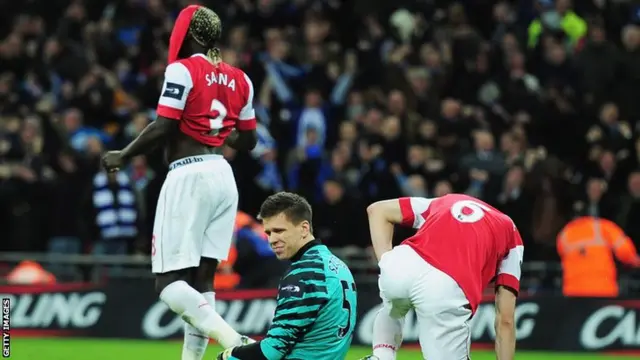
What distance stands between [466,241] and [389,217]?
0.54 meters

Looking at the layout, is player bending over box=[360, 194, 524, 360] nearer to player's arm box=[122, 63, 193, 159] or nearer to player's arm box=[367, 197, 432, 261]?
player's arm box=[367, 197, 432, 261]

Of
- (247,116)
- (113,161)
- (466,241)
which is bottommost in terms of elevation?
(466,241)

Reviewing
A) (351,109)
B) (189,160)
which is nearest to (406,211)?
(189,160)

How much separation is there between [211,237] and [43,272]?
8.04m

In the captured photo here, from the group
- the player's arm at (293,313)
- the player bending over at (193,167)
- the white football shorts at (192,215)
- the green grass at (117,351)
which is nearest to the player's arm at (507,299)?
the player's arm at (293,313)

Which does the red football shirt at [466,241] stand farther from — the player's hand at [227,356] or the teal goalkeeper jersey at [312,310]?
the player's hand at [227,356]

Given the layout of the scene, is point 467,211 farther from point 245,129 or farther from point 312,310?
point 245,129

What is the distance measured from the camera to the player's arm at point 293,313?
314 inches

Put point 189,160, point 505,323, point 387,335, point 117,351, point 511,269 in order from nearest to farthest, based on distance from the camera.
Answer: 1. point 505,323
2. point 511,269
3. point 387,335
4. point 189,160
5. point 117,351

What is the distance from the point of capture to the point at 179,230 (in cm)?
992

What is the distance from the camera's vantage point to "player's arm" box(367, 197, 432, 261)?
9.12 meters

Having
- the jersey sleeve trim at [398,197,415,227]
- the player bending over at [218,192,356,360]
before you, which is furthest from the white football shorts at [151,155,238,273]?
the player bending over at [218,192,356,360]

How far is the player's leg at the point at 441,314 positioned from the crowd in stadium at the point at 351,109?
831cm

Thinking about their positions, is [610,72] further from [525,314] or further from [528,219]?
[525,314]
